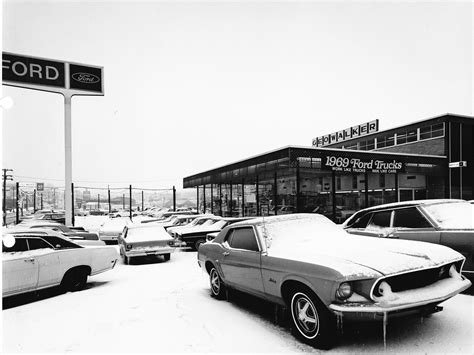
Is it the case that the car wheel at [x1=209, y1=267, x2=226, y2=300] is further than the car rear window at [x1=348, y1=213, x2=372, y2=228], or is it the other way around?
the car rear window at [x1=348, y1=213, x2=372, y2=228]

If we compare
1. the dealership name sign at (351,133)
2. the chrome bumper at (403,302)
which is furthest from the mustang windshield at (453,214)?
the dealership name sign at (351,133)

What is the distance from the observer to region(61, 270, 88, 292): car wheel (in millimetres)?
6848

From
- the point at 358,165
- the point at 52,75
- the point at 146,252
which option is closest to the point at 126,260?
the point at 146,252

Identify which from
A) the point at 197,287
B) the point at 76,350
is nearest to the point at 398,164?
the point at 197,287

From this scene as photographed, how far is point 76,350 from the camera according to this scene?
3.83 m

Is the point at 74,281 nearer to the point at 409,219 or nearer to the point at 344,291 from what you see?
the point at 344,291

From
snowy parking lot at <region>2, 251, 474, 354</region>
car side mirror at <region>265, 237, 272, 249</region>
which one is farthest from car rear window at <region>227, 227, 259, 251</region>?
snowy parking lot at <region>2, 251, 474, 354</region>

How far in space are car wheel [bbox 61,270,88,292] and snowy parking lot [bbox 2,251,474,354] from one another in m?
0.28

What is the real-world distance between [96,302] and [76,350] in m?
2.20

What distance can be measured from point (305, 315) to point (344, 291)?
71 cm

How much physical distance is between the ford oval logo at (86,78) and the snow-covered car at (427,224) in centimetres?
1697

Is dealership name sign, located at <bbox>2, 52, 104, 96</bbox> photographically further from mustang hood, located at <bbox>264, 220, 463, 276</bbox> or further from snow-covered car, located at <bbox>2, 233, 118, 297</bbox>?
mustang hood, located at <bbox>264, 220, 463, 276</bbox>

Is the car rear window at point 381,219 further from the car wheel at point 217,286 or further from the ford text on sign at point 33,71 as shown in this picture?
the ford text on sign at point 33,71

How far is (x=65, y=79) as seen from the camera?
17641 mm
